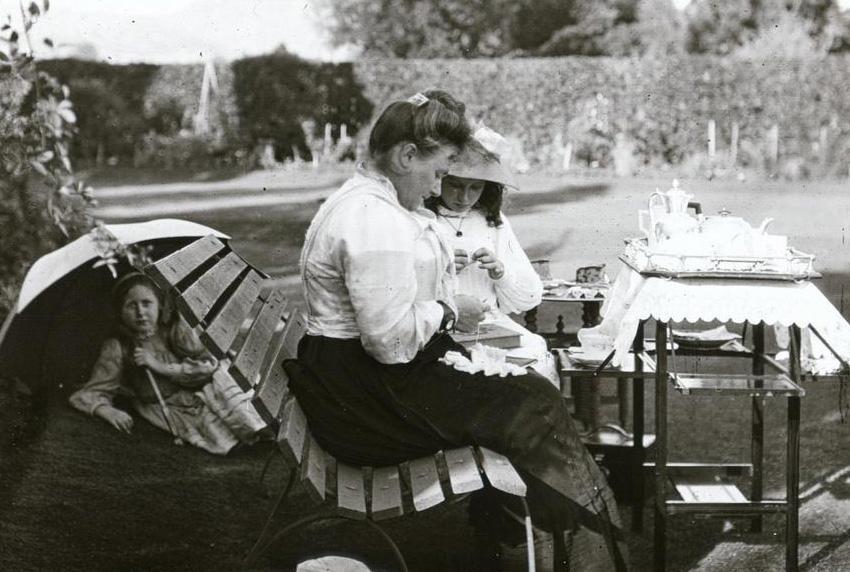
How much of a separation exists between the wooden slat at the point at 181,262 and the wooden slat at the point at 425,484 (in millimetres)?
957

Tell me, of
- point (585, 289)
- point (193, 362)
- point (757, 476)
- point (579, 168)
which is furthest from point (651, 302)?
point (579, 168)

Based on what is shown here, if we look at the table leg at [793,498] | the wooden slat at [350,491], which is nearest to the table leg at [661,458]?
the table leg at [793,498]

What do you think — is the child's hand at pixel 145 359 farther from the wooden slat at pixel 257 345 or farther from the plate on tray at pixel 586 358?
the plate on tray at pixel 586 358

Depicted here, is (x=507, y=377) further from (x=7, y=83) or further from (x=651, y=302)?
(x=7, y=83)

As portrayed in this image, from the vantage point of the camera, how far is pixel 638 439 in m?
4.63

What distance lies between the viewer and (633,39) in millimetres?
17484

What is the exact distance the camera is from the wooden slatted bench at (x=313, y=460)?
123 inches

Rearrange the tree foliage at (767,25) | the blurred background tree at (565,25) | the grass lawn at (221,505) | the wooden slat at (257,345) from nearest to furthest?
the wooden slat at (257,345) → the grass lawn at (221,505) → the tree foliage at (767,25) → the blurred background tree at (565,25)

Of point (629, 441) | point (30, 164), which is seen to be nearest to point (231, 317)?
point (30, 164)

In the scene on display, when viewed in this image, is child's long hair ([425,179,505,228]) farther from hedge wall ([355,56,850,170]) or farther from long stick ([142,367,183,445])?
hedge wall ([355,56,850,170])

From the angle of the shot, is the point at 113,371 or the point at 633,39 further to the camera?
the point at 633,39

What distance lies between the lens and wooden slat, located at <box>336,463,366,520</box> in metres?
3.13

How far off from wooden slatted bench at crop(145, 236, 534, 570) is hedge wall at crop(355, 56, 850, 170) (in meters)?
12.3

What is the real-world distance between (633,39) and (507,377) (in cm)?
1497
